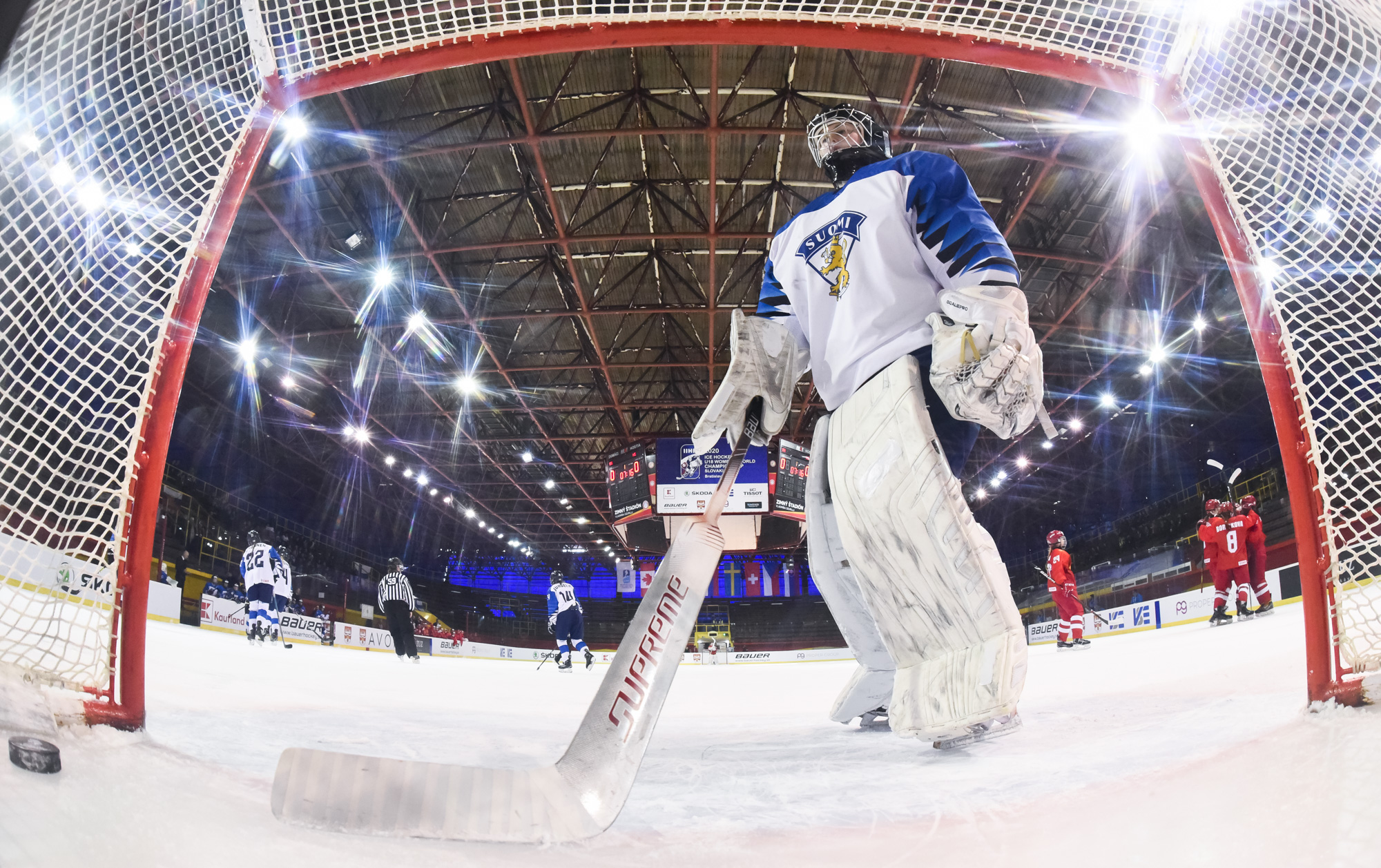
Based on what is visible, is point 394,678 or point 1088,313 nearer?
point 394,678

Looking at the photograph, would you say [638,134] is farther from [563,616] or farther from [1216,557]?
[1216,557]

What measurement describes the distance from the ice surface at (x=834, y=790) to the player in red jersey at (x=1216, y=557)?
6138 mm

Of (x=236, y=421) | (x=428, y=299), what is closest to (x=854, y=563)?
(x=428, y=299)

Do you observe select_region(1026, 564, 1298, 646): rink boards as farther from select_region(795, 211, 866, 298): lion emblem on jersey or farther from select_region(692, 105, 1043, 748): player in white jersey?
select_region(795, 211, 866, 298): lion emblem on jersey

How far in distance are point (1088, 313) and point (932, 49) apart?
47.1 ft

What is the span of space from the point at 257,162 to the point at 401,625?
30.9 ft

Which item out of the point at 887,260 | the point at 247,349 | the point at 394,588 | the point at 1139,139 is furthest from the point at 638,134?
the point at 247,349

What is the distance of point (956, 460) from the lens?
4.85ft

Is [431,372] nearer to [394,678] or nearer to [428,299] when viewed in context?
[428,299]

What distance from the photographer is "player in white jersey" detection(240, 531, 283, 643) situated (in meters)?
8.75

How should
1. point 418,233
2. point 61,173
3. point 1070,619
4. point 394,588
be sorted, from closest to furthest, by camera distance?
point 61,173 < point 1070,619 < point 394,588 < point 418,233

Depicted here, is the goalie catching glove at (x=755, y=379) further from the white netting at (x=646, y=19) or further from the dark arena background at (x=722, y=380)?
the white netting at (x=646, y=19)

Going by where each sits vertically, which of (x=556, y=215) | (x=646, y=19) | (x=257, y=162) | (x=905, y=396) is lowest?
(x=905, y=396)

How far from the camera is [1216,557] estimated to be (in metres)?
7.34
